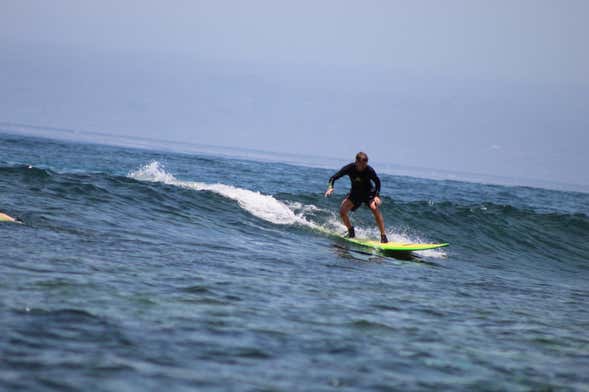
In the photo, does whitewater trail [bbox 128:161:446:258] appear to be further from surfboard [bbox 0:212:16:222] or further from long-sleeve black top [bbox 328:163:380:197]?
surfboard [bbox 0:212:16:222]

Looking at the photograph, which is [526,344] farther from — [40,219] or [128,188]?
[128,188]

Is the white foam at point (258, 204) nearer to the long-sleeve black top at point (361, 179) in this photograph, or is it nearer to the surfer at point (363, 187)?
the surfer at point (363, 187)

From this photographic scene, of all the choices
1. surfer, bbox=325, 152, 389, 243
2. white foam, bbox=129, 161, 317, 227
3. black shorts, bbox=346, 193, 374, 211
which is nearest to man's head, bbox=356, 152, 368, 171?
surfer, bbox=325, 152, 389, 243

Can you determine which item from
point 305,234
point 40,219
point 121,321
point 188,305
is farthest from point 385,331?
point 305,234

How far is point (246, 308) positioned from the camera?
751 cm

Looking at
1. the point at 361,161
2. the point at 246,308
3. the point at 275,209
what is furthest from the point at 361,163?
the point at 246,308

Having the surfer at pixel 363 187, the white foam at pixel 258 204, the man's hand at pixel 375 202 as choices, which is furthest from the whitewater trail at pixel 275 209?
the man's hand at pixel 375 202

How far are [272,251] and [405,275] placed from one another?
252 centimetres

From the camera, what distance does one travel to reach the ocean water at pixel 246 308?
5.45 metres

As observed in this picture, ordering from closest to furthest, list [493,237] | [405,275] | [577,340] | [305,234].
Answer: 1. [577,340]
2. [405,275]
3. [305,234]
4. [493,237]

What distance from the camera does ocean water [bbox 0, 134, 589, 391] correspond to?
545cm

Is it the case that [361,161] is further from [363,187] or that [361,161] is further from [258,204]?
[258,204]

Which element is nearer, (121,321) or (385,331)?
(121,321)

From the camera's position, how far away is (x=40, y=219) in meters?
12.1
